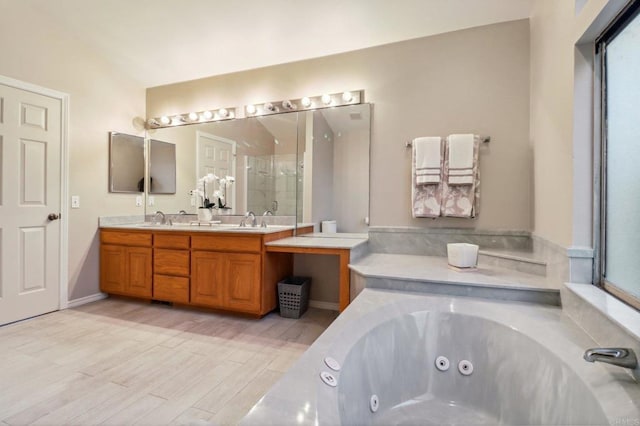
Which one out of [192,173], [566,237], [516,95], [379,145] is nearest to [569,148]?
[566,237]

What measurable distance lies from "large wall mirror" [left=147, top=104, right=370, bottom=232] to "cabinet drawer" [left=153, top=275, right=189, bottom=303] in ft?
2.86

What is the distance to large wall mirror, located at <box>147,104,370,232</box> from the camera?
2898 mm

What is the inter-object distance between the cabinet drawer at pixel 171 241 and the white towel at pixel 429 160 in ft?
7.05

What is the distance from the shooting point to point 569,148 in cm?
160

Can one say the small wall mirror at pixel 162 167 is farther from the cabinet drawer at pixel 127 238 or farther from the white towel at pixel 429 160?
the white towel at pixel 429 160

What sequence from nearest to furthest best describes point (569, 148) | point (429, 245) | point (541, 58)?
point (569, 148), point (541, 58), point (429, 245)

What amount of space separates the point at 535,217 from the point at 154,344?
9.61ft

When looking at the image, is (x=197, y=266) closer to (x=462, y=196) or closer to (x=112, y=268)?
(x=112, y=268)

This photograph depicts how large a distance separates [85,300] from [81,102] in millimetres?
1995

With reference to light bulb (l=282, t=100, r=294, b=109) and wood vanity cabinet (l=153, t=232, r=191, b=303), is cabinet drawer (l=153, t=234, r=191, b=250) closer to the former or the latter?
wood vanity cabinet (l=153, t=232, r=191, b=303)

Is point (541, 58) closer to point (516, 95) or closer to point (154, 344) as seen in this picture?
point (516, 95)

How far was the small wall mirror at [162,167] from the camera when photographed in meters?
3.71

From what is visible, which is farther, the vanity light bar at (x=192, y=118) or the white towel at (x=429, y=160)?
the vanity light bar at (x=192, y=118)


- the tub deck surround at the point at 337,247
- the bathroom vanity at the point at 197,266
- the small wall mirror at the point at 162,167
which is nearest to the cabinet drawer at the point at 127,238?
the bathroom vanity at the point at 197,266
